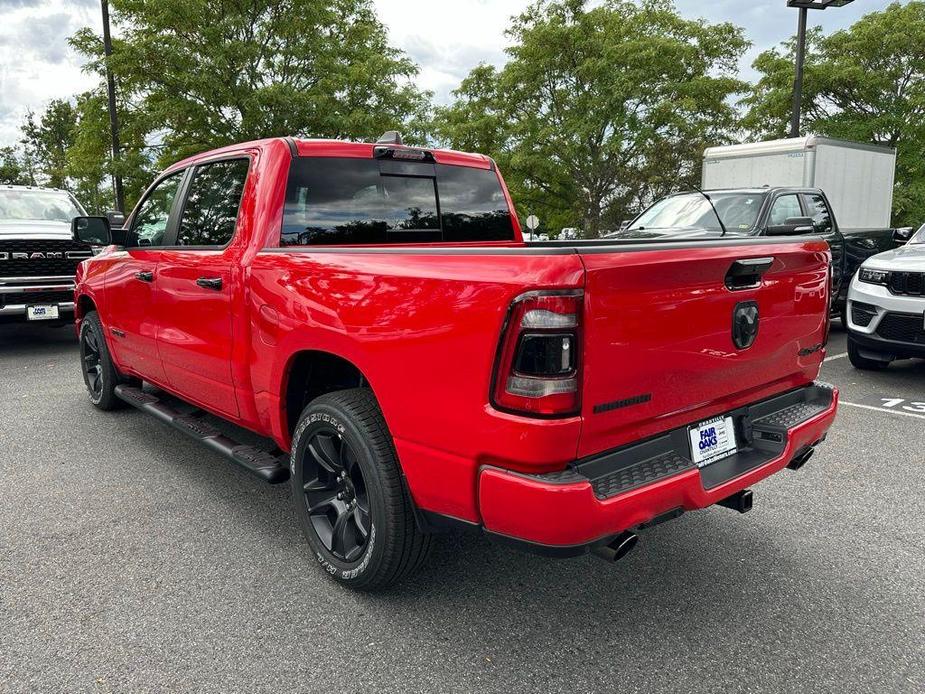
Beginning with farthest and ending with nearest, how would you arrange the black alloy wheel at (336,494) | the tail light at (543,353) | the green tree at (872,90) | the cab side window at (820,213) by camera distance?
the green tree at (872,90) → the cab side window at (820,213) → the black alloy wheel at (336,494) → the tail light at (543,353)

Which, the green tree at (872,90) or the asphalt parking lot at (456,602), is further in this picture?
the green tree at (872,90)

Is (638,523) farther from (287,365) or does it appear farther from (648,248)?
(287,365)

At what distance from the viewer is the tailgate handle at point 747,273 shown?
8.46 feet

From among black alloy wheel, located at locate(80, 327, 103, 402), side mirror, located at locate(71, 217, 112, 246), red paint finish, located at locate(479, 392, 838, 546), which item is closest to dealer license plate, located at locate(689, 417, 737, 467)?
red paint finish, located at locate(479, 392, 838, 546)

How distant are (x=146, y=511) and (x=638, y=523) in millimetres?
2704

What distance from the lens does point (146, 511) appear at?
379cm

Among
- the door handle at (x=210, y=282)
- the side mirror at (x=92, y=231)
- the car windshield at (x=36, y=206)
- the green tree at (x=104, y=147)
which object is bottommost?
the door handle at (x=210, y=282)

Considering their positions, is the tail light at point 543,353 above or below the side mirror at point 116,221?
below

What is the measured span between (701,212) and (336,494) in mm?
7101

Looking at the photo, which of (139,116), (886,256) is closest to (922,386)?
(886,256)

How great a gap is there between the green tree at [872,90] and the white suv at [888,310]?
63.0 ft

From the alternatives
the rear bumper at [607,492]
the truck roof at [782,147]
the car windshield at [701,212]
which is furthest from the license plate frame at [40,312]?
the truck roof at [782,147]

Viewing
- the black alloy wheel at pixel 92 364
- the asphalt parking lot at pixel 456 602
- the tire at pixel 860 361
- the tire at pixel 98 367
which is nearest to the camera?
the asphalt parking lot at pixel 456 602

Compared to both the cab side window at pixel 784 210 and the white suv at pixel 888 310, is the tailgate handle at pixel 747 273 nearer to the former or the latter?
the white suv at pixel 888 310
